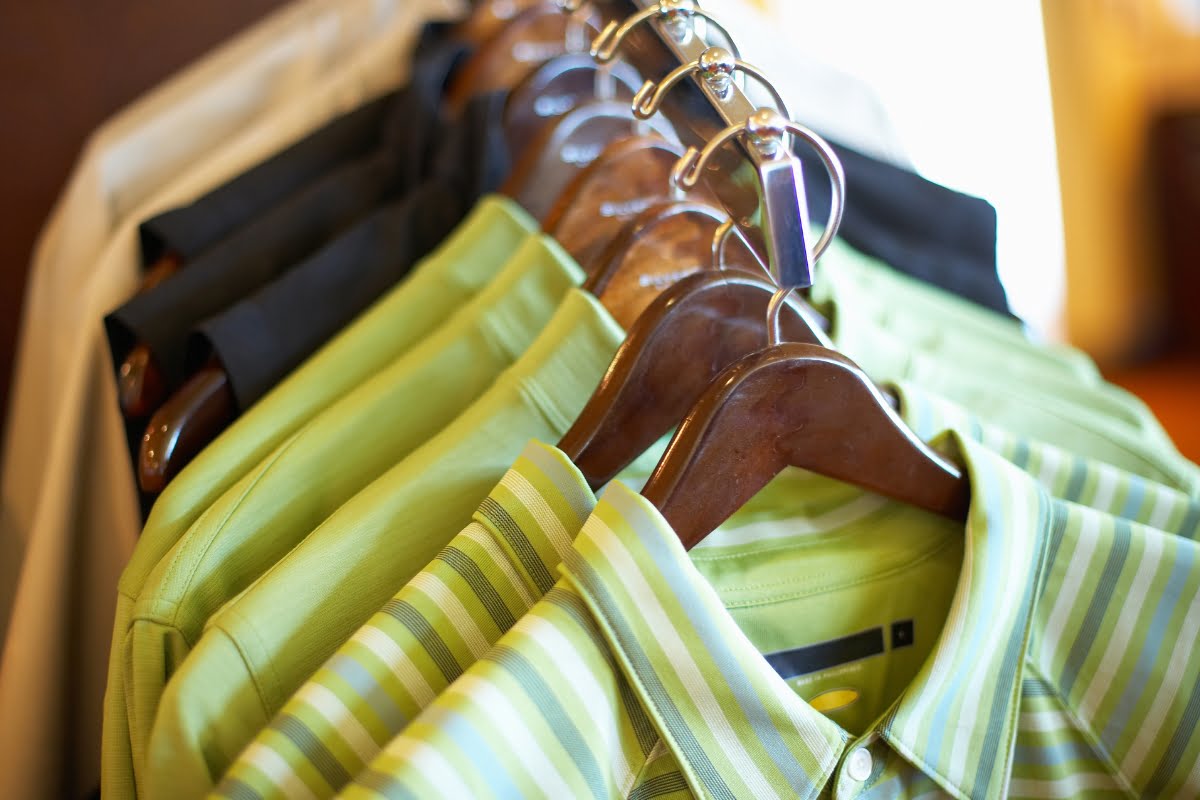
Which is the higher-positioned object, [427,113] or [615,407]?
[427,113]

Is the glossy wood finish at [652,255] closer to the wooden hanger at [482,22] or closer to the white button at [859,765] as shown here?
the white button at [859,765]

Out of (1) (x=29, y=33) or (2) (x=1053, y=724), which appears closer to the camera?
(2) (x=1053, y=724)

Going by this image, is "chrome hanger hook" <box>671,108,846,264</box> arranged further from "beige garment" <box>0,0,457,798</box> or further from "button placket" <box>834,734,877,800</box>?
"beige garment" <box>0,0,457,798</box>

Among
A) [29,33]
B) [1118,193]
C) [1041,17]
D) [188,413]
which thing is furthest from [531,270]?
[1118,193]

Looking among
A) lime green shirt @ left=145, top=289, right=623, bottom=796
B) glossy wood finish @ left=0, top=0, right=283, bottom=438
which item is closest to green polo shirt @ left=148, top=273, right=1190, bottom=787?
lime green shirt @ left=145, top=289, right=623, bottom=796

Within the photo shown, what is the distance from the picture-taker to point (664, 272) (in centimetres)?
52

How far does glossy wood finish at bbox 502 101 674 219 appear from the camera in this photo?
0.59 meters

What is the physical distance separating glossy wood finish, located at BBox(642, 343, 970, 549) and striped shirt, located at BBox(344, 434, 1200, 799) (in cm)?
3

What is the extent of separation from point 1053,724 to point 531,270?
0.32 m

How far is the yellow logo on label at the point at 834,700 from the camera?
0.45m

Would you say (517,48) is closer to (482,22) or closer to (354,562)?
(482,22)

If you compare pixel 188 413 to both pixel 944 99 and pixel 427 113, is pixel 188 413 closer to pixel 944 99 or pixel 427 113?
pixel 427 113

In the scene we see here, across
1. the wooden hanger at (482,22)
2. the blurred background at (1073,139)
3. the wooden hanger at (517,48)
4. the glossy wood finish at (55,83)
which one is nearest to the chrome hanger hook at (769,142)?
the wooden hanger at (517,48)

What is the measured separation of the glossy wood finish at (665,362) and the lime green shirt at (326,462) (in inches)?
3.3
